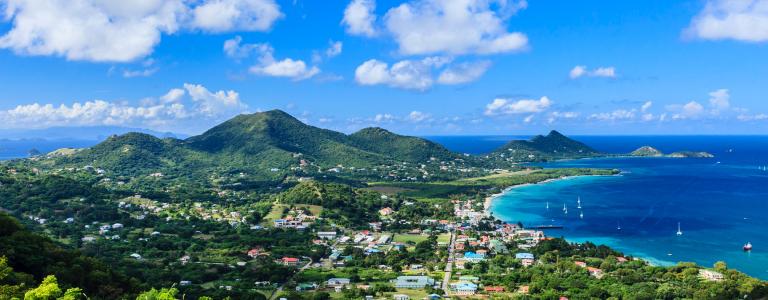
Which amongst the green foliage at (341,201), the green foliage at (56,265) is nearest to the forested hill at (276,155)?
the green foliage at (341,201)

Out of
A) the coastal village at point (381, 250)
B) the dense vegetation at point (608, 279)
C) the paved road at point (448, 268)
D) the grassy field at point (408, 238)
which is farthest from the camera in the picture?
the grassy field at point (408, 238)

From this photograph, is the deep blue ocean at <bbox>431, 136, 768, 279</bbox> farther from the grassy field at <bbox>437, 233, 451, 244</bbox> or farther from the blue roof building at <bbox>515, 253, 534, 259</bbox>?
the grassy field at <bbox>437, 233, 451, 244</bbox>

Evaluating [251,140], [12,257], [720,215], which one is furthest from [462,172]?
[12,257]

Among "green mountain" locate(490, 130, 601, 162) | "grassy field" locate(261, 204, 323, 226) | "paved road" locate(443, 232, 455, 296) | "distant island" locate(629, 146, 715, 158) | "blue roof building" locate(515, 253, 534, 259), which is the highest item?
"green mountain" locate(490, 130, 601, 162)

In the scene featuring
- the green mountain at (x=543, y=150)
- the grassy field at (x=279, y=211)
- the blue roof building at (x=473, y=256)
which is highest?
the green mountain at (x=543, y=150)

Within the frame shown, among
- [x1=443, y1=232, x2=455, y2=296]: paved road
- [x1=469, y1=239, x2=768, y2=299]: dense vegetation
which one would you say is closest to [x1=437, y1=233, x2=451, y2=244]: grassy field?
[x1=443, y1=232, x2=455, y2=296]: paved road

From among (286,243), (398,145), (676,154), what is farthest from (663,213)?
(676,154)

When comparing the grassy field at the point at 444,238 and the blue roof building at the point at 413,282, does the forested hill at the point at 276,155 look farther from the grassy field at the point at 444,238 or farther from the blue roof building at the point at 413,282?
the blue roof building at the point at 413,282
